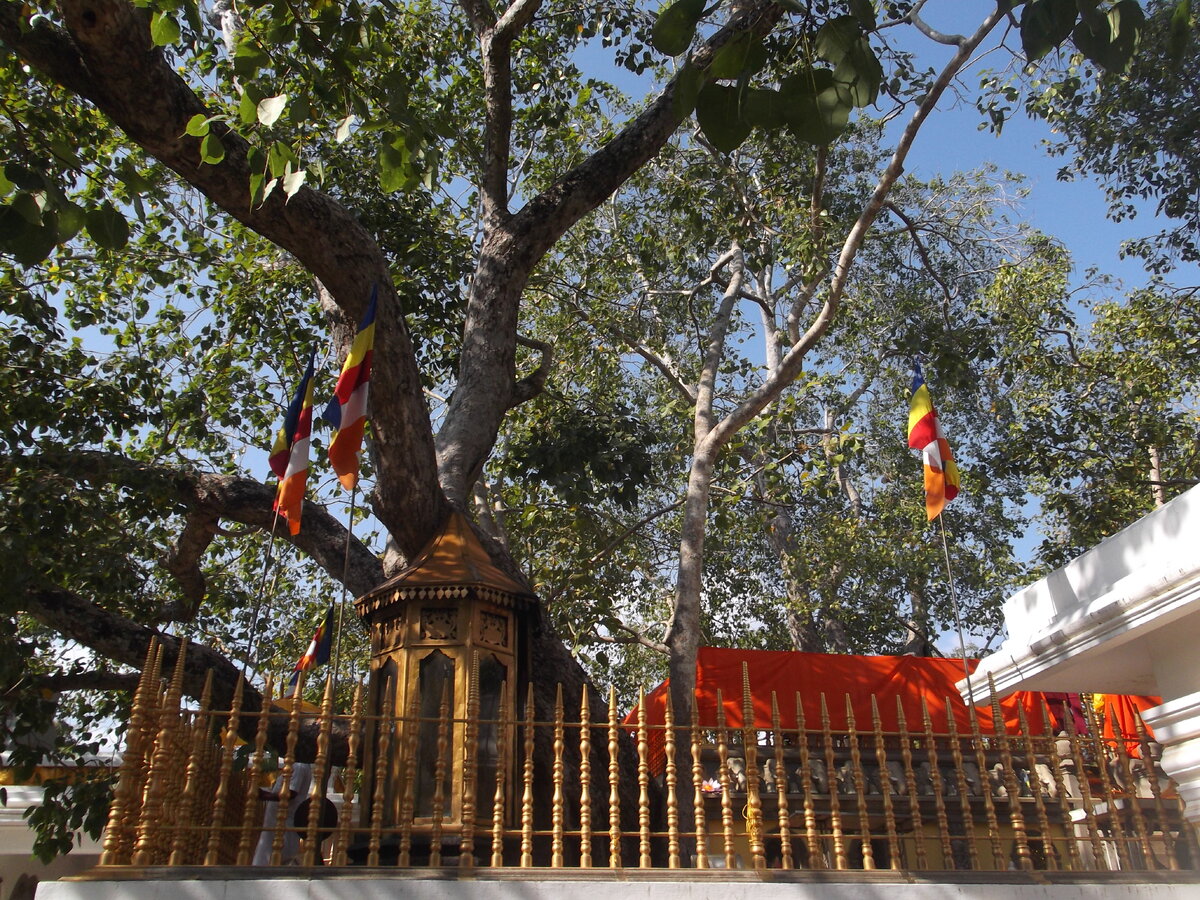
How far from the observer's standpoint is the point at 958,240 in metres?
12.4

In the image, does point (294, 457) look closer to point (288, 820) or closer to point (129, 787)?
point (129, 787)

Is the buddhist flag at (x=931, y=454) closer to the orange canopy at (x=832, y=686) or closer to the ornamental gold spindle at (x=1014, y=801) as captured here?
the ornamental gold spindle at (x=1014, y=801)

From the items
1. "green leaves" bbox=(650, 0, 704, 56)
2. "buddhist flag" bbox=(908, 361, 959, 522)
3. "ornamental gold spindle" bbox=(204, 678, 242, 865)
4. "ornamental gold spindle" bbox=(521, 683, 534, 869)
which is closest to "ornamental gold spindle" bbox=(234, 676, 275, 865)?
"ornamental gold spindle" bbox=(204, 678, 242, 865)

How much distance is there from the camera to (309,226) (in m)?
5.70

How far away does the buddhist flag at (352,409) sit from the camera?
5.52 metres

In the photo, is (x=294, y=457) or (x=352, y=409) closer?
(x=352, y=409)

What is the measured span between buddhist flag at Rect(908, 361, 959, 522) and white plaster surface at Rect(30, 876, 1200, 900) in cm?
268

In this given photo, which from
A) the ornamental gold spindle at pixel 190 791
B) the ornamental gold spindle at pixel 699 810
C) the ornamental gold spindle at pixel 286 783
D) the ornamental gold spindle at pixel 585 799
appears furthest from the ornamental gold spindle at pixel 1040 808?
the ornamental gold spindle at pixel 190 791

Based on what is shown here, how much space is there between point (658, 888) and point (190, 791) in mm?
2015

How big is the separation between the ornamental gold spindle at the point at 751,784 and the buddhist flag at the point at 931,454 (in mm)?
2632

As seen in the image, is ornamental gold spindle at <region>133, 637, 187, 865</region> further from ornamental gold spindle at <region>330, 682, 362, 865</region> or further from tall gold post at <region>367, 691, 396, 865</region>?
tall gold post at <region>367, 691, 396, 865</region>

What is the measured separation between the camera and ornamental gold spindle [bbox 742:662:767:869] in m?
4.39

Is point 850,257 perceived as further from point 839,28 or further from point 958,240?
point 839,28

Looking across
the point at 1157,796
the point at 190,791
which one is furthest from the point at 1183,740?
the point at 190,791
